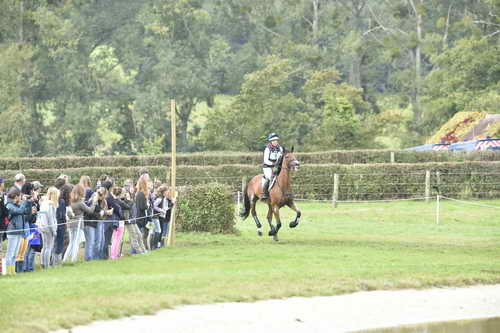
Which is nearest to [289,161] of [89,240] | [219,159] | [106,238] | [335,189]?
[106,238]

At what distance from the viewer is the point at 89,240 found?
854 inches

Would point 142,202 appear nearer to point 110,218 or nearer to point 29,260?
point 110,218

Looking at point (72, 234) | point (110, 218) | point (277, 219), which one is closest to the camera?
point (72, 234)

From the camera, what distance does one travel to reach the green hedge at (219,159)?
1890 inches

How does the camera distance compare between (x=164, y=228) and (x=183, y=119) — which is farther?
(x=183, y=119)

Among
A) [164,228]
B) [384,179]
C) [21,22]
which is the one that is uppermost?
[21,22]

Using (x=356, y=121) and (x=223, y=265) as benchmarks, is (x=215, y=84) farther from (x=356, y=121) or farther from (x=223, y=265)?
(x=223, y=265)

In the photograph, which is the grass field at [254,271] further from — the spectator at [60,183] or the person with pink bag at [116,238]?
the spectator at [60,183]

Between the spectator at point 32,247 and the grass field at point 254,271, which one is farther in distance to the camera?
the spectator at point 32,247

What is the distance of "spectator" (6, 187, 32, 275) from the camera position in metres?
19.1

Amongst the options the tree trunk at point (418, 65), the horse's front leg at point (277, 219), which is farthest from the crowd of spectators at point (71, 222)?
the tree trunk at point (418, 65)

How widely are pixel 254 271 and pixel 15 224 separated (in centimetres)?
471

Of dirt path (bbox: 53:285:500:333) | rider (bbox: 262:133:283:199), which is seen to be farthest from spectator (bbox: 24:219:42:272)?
rider (bbox: 262:133:283:199)

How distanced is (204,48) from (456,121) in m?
26.1
